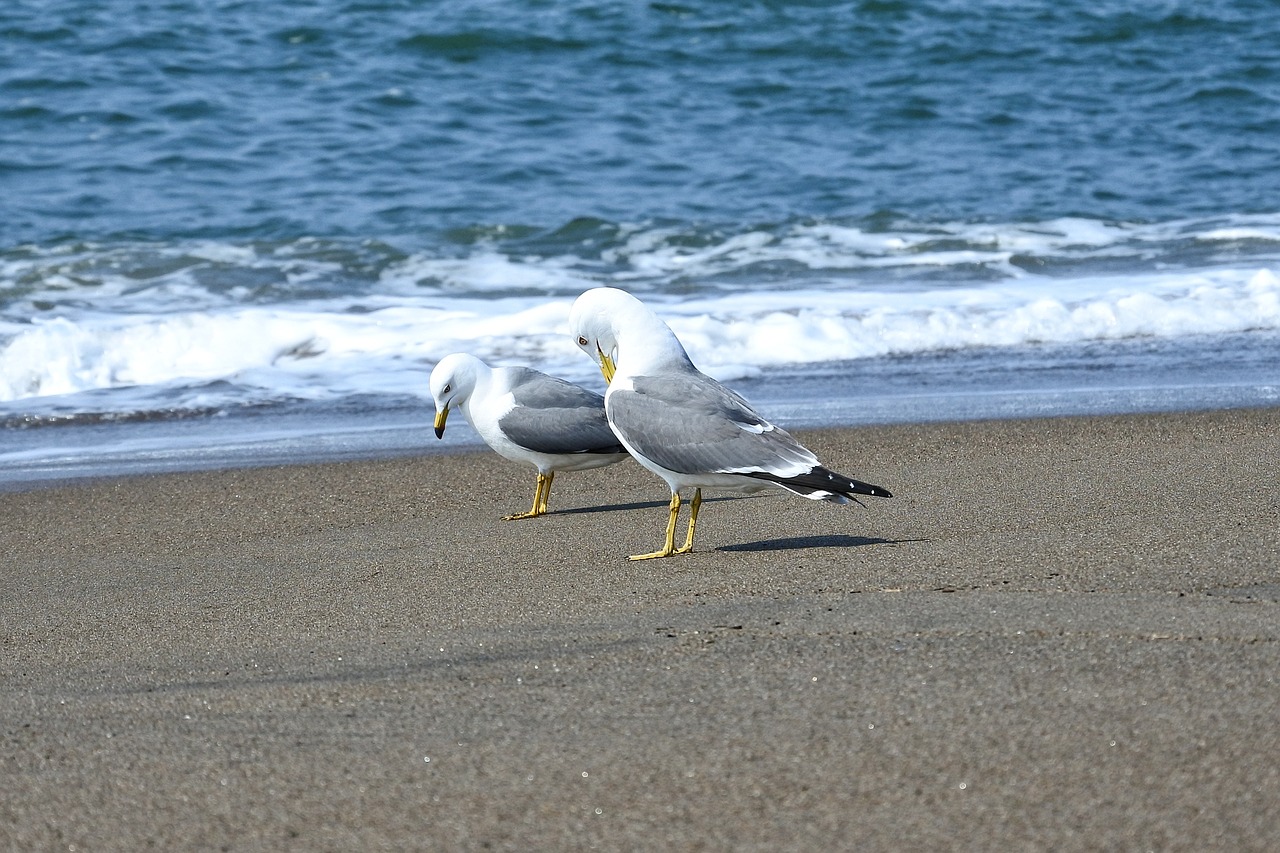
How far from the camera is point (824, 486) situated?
423 cm

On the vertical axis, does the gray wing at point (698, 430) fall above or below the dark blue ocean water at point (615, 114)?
above

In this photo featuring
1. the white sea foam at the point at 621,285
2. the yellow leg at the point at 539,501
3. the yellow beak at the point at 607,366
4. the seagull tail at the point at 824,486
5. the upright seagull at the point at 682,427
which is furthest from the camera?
the white sea foam at the point at 621,285

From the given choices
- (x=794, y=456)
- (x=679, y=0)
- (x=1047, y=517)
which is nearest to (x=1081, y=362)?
(x=1047, y=517)

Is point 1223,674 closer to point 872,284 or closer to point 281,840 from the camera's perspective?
point 281,840

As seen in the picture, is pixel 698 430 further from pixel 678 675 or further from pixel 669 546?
pixel 678 675

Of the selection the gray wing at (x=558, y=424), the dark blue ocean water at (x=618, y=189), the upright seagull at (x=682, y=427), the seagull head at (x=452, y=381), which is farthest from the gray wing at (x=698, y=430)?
the dark blue ocean water at (x=618, y=189)

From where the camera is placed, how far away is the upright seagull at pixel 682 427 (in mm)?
4344

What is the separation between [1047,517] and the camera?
4.67 meters

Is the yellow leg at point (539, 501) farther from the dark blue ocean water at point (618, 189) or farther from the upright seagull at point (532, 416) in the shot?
the dark blue ocean water at point (618, 189)

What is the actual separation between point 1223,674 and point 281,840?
5.52 feet

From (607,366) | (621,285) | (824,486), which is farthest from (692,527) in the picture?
(621,285)

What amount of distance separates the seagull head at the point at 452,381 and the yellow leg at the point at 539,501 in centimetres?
43

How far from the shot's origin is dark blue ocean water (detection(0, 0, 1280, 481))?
8953mm

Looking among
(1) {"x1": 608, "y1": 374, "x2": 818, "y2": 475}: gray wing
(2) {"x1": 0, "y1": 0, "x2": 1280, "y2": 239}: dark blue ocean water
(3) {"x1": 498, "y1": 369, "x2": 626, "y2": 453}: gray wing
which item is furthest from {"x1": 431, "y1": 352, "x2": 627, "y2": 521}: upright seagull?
(2) {"x1": 0, "y1": 0, "x2": 1280, "y2": 239}: dark blue ocean water
